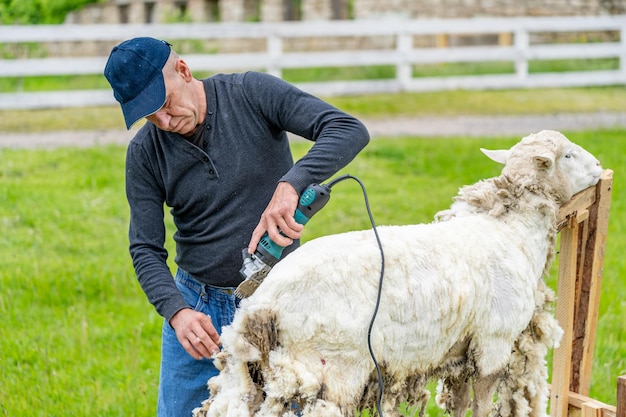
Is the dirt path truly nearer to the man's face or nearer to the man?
the man

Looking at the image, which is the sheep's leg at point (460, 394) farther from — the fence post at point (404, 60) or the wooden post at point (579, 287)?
the fence post at point (404, 60)

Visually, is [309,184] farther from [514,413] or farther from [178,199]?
[514,413]

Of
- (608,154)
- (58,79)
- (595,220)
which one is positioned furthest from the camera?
(58,79)

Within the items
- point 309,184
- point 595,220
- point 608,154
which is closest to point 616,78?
point 608,154

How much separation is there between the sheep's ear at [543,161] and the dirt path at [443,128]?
28.7 ft

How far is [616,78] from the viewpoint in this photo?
15086 mm

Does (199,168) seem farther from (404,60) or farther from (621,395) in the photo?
(404,60)

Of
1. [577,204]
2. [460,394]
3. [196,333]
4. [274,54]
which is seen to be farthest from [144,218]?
[274,54]

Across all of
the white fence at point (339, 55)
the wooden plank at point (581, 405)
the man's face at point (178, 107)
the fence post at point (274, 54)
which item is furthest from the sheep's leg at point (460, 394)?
the fence post at point (274, 54)

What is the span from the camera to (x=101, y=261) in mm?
7367

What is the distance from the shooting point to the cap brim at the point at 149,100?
9.98 feet

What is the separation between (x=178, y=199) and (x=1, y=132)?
33.9ft

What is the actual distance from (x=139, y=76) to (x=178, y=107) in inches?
7.3

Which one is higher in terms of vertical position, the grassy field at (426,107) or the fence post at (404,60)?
the fence post at (404,60)
